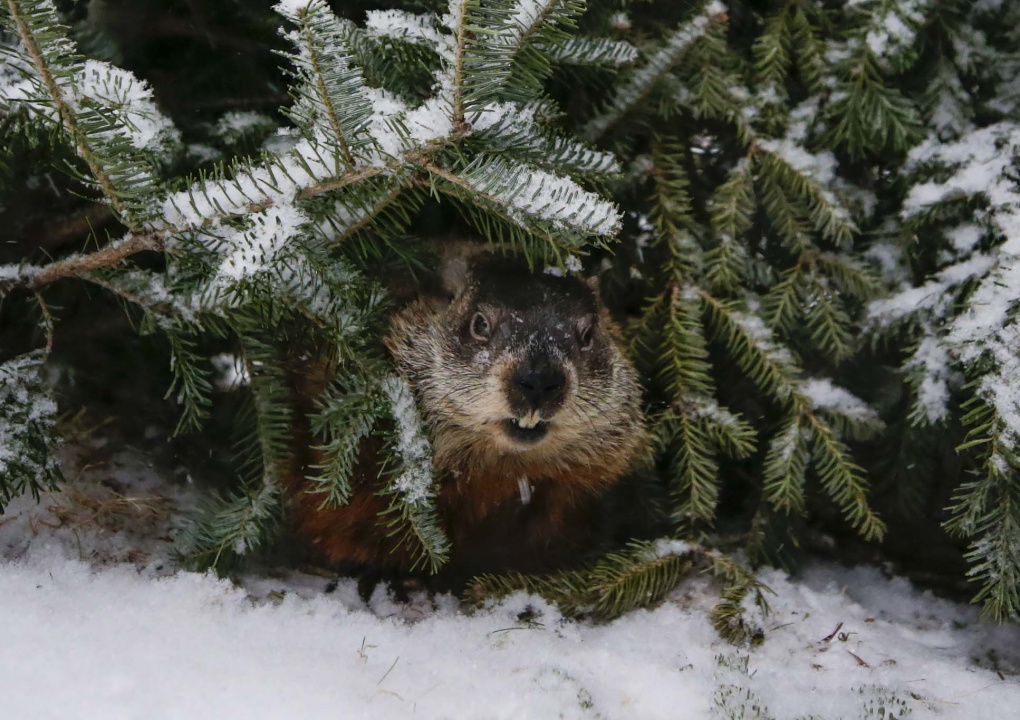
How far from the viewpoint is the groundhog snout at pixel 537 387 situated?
2.36m

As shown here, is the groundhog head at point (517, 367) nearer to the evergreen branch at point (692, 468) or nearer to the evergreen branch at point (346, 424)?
the evergreen branch at point (692, 468)

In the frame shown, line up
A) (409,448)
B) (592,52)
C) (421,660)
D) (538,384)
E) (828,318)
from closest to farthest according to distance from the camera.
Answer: (421,660) < (409,448) < (538,384) < (592,52) < (828,318)

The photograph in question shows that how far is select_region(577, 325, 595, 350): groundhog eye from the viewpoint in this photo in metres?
2.71

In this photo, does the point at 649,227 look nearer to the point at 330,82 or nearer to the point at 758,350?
the point at 758,350

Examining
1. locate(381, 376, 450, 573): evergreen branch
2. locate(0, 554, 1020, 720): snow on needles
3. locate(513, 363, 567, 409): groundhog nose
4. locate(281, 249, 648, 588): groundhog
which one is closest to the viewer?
locate(0, 554, 1020, 720): snow on needles

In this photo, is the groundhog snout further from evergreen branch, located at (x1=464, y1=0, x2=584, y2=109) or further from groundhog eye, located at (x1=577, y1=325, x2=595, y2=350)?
evergreen branch, located at (x1=464, y1=0, x2=584, y2=109)

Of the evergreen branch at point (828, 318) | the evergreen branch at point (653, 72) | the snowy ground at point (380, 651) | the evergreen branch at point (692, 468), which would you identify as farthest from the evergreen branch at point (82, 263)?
the evergreen branch at point (828, 318)

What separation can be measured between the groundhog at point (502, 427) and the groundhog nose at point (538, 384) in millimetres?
18

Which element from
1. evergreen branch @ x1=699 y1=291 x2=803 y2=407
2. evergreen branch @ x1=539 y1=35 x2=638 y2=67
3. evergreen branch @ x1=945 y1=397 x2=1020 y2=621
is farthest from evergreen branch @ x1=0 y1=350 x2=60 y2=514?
evergreen branch @ x1=945 y1=397 x2=1020 y2=621

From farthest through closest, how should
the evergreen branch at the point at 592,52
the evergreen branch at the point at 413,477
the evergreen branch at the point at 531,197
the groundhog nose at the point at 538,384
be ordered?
the evergreen branch at the point at 592,52 → the groundhog nose at the point at 538,384 → the evergreen branch at the point at 413,477 → the evergreen branch at the point at 531,197

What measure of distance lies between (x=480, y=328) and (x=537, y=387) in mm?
421

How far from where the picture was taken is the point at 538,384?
2350mm

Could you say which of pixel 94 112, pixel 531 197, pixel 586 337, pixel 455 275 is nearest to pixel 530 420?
pixel 586 337

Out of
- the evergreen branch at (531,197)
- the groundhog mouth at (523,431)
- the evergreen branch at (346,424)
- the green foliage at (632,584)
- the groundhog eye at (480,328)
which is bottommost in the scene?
the green foliage at (632,584)
